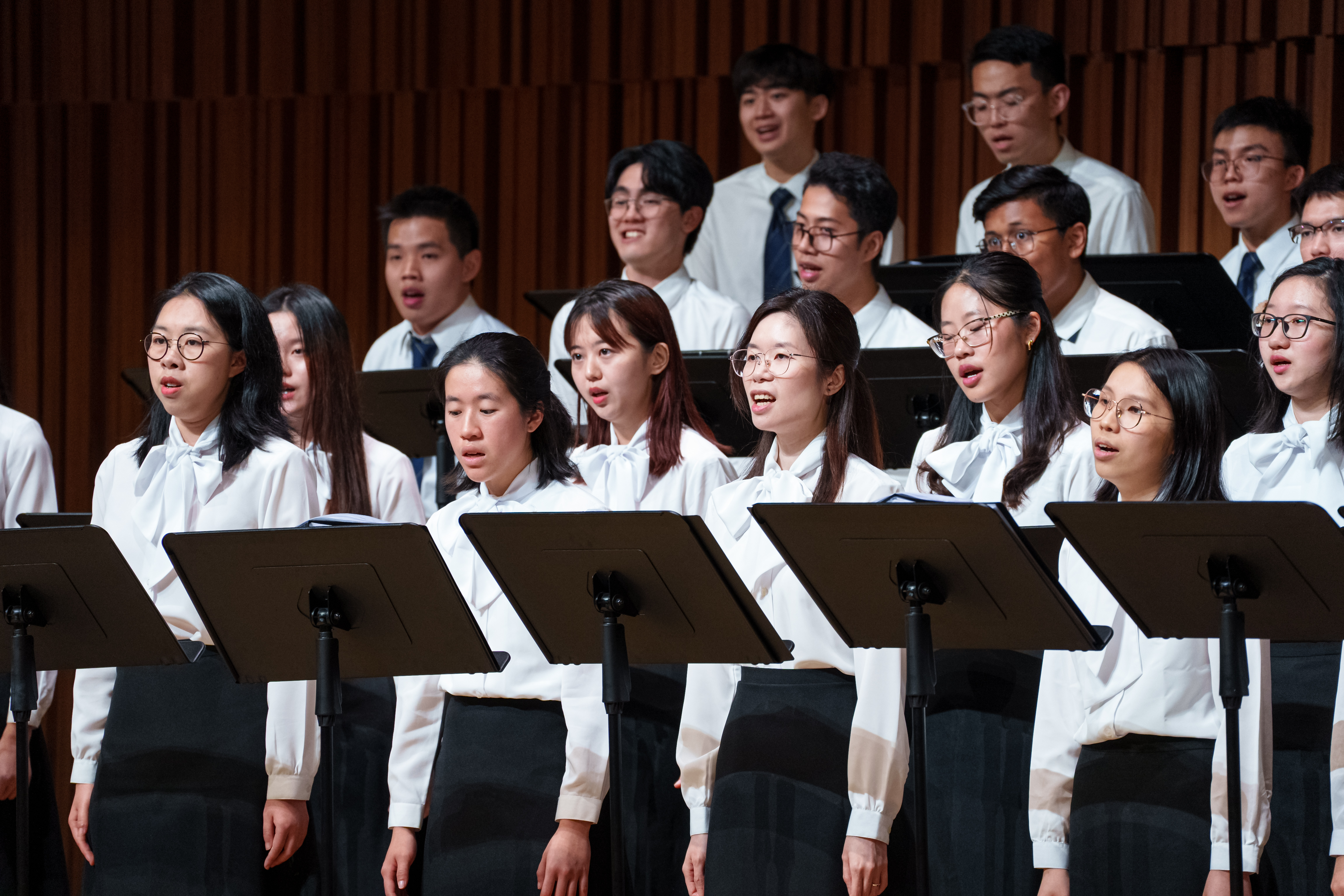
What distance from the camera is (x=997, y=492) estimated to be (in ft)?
9.75

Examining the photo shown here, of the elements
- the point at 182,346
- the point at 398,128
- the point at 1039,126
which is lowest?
the point at 182,346

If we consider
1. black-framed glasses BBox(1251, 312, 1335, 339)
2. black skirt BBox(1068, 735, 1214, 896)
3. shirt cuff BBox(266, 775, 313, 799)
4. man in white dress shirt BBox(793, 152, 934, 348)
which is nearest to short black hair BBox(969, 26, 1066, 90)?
man in white dress shirt BBox(793, 152, 934, 348)

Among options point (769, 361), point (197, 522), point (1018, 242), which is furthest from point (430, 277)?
point (769, 361)

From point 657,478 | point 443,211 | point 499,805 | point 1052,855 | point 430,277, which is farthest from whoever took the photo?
point 443,211

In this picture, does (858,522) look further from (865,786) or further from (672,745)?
(672,745)

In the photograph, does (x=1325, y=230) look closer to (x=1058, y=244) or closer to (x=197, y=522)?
(x=1058, y=244)

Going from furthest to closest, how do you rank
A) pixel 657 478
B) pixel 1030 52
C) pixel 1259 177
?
pixel 1030 52, pixel 1259 177, pixel 657 478

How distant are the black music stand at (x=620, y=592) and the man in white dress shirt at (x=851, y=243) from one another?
5.82 feet

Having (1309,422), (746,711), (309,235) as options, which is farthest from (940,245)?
(746,711)

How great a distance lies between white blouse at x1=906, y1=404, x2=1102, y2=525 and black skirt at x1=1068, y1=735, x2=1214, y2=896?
0.47 metres

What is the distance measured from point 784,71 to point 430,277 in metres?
1.25

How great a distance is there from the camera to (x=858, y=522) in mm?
2287

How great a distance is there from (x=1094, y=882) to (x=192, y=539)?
4.93ft

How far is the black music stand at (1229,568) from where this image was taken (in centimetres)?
222
